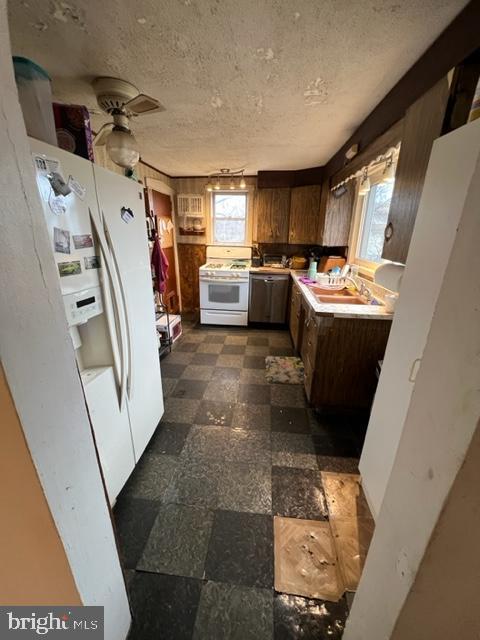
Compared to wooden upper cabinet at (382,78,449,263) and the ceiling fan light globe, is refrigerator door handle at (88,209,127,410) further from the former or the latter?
wooden upper cabinet at (382,78,449,263)

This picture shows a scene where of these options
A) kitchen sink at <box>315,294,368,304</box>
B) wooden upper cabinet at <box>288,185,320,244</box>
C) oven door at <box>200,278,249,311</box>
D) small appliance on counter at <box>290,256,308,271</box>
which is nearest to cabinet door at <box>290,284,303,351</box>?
kitchen sink at <box>315,294,368,304</box>

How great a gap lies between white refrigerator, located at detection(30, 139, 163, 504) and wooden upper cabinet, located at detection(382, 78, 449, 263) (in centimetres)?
145

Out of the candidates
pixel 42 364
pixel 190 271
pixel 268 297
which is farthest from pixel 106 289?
pixel 190 271

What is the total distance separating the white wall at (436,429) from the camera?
1.40ft

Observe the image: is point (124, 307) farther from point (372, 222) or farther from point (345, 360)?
point (372, 222)

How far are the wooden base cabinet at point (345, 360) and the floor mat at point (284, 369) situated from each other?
1.73 ft

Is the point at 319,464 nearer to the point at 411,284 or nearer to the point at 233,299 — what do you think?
the point at 411,284

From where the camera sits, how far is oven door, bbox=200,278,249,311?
378cm

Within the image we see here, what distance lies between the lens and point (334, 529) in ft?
4.15

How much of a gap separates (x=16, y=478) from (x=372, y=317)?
1.97 meters

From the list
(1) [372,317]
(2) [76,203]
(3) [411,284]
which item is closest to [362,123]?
(1) [372,317]

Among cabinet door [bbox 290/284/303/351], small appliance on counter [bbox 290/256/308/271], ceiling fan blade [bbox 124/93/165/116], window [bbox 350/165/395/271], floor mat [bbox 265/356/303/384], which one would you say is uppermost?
ceiling fan blade [bbox 124/93/165/116]

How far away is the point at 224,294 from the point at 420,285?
3050 mm

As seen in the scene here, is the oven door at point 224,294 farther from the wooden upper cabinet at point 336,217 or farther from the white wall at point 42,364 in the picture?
the white wall at point 42,364
